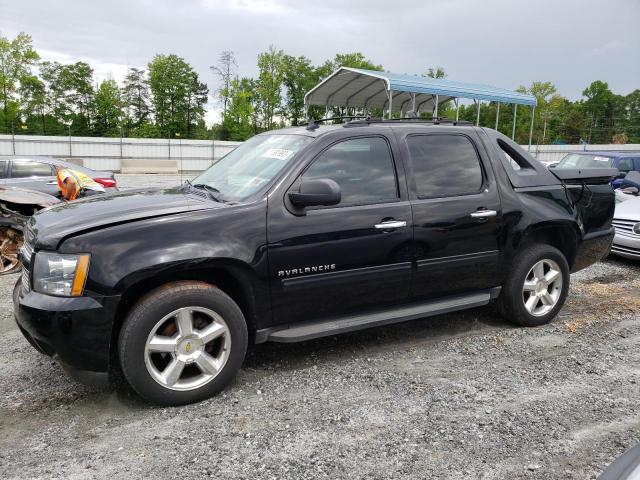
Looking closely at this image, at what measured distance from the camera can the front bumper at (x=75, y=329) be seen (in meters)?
3.02

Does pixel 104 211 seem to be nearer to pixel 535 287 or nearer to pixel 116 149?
pixel 535 287

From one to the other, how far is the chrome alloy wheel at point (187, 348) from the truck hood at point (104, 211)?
69 centimetres

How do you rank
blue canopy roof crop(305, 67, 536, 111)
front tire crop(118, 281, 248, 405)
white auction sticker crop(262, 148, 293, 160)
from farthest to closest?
blue canopy roof crop(305, 67, 536, 111)
white auction sticker crop(262, 148, 293, 160)
front tire crop(118, 281, 248, 405)

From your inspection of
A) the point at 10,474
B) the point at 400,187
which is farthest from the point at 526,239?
the point at 10,474

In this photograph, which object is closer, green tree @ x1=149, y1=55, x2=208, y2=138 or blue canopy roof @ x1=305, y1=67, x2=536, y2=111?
blue canopy roof @ x1=305, y1=67, x2=536, y2=111

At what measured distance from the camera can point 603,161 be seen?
13586 millimetres

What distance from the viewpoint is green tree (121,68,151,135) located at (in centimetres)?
6362

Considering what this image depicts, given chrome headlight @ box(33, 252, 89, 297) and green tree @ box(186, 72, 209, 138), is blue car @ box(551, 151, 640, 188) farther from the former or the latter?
green tree @ box(186, 72, 209, 138)

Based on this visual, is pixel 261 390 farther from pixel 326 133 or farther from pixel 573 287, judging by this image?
pixel 573 287

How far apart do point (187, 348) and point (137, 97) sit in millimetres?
67589

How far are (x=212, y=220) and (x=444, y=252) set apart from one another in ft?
6.27

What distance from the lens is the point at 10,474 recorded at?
2650 millimetres

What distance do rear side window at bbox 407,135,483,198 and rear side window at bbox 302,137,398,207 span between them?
0.86ft

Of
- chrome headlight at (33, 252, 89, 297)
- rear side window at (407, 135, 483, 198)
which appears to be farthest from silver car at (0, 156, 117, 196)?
rear side window at (407, 135, 483, 198)
